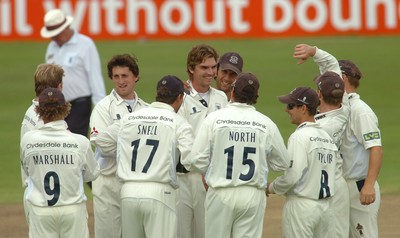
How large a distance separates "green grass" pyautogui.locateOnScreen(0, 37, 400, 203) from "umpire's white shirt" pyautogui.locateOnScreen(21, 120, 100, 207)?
16.9ft

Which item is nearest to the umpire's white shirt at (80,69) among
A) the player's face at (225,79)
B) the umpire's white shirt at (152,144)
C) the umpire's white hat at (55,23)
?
the umpire's white hat at (55,23)

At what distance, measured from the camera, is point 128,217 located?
29.2 feet

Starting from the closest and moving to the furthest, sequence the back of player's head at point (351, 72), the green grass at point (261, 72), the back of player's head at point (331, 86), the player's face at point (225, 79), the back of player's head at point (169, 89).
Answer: the back of player's head at point (169, 89), the back of player's head at point (331, 86), the back of player's head at point (351, 72), the player's face at point (225, 79), the green grass at point (261, 72)

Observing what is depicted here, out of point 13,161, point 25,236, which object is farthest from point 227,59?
point 13,161

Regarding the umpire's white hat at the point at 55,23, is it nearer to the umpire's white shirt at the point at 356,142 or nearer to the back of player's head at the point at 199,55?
the back of player's head at the point at 199,55

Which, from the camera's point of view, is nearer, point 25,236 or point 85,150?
point 85,150

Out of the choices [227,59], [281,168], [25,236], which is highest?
[227,59]

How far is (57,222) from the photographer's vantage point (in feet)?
28.6

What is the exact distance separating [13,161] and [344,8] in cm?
1585

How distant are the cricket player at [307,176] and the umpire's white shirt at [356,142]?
2.01 ft

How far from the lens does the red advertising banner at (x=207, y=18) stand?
29703 millimetres

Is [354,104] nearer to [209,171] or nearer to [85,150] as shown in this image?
[209,171]

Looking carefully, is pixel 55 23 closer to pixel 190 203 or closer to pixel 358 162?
pixel 190 203

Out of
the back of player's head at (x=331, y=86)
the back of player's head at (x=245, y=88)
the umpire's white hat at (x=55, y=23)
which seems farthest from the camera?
the umpire's white hat at (x=55, y=23)
